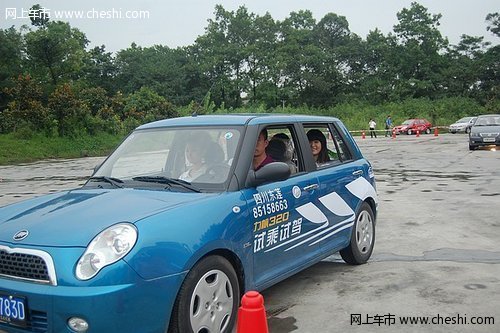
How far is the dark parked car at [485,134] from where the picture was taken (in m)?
21.5

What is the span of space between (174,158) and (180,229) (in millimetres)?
1412

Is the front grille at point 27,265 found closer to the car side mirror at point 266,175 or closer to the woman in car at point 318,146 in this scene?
the car side mirror at point 266,175

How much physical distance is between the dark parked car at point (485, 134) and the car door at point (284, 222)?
19317 mm

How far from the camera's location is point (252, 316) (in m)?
2.69

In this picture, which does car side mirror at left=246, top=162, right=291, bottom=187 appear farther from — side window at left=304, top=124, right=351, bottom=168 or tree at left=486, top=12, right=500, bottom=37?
tree at left=486, top=12, right=500, bottom=37

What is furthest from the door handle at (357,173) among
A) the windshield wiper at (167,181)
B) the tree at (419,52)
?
the tree at (419,52)

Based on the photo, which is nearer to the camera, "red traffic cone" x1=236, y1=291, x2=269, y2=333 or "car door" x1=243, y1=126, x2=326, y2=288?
"red traffic cone" x1=236, y1=291, x2=269, y2=333

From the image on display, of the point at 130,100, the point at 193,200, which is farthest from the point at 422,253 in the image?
the point at 130,100

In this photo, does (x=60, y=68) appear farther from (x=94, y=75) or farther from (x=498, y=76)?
(x=498, y=76)

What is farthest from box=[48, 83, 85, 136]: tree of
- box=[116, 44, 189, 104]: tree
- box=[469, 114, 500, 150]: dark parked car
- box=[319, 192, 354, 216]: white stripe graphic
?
box=[116, 44, 189, 104]: tree

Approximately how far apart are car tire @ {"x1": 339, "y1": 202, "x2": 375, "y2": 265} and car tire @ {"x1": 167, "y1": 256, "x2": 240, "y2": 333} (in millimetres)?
2204

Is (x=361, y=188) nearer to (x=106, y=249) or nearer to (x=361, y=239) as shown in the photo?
(x=361, y=239)

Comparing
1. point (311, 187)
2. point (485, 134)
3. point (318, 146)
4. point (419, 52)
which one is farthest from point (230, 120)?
point (419, 52)
